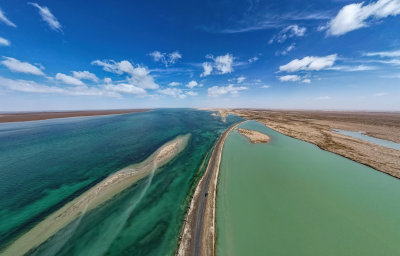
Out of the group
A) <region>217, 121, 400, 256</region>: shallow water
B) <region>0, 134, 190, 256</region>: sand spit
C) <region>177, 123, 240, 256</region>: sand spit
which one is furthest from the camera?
<region>217, 121, 400, 256</region>: shallow water

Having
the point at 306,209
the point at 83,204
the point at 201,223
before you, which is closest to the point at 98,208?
the point at 83,204

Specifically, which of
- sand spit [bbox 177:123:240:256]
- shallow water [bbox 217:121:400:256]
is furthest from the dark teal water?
shallow water [bbox 217:121:400:256]

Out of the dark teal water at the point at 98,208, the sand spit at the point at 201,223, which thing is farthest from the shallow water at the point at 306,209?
the dark teal water at the point at 98,208

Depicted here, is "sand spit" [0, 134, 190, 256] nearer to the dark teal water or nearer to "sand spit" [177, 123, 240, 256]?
the dark teal water

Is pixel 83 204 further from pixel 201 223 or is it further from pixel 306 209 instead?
pixel 306 209

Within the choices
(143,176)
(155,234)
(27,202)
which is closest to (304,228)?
(155,234)

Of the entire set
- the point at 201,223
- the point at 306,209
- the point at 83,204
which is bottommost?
the point at 306,209

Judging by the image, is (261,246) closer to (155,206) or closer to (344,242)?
(344,242)
